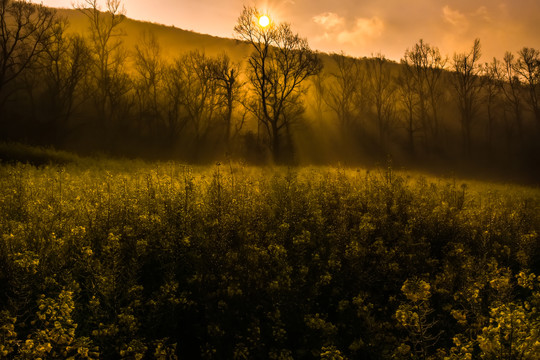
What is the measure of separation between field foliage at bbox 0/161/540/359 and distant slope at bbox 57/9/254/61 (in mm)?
53724

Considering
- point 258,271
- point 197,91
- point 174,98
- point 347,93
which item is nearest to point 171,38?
point 197,91

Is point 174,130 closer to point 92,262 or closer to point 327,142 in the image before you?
point 327,142

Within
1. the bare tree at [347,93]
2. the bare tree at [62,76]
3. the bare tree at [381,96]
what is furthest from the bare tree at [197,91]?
the bare tree at [381,96]

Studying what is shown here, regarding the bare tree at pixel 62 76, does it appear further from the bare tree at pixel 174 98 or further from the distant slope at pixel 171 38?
the distant slope at pixel 171 38

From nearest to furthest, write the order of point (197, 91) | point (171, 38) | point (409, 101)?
point (197, 91), point (409, 101), point (171, 38)

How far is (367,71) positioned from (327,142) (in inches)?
744

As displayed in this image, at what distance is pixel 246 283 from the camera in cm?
517

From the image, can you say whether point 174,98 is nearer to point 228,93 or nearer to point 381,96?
point 228,93

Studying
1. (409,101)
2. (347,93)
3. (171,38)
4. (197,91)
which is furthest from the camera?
(171,38)

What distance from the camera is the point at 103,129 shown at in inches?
1602

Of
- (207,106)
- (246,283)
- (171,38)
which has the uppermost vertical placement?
(171,38)

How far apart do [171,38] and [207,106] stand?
25.3m

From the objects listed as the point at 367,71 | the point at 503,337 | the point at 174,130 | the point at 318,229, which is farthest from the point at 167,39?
the point at 503,337

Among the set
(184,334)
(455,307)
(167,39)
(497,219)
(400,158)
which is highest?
(167,39)
